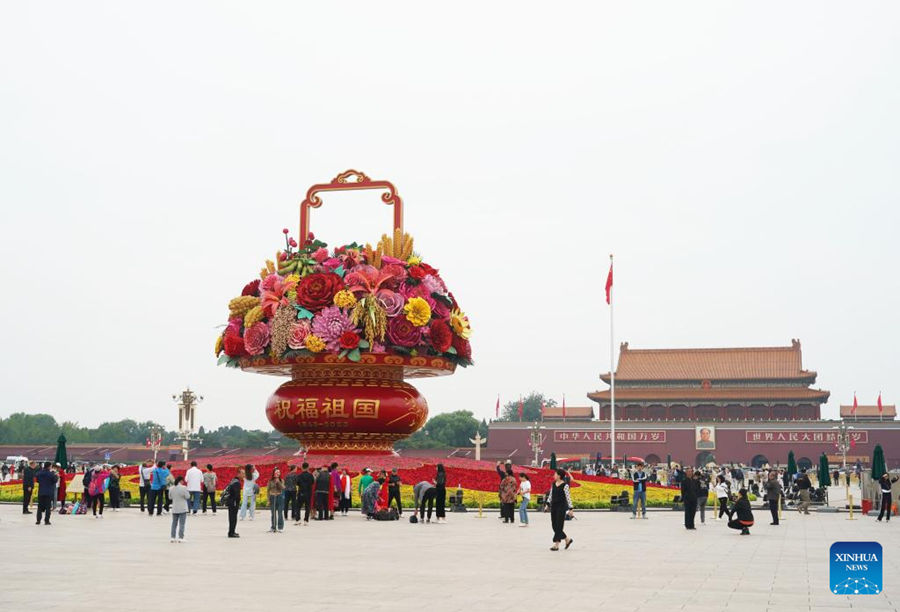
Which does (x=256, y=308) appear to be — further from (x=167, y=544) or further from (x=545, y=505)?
(x=167, y=544)

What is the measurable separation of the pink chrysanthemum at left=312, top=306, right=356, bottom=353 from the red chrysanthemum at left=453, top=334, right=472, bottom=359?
10.5 ft

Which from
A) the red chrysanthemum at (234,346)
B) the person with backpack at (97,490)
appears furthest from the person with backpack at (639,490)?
the person with backpack at (97,490)

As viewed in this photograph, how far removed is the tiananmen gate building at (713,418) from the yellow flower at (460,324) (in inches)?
1950

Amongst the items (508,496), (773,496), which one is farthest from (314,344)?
(773,496)

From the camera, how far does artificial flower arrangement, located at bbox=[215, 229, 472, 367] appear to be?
85.9 ft

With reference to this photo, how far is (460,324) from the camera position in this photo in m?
28.1

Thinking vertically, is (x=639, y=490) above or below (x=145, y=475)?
below

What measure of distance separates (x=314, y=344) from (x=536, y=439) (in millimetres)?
44201

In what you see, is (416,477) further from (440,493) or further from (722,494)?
(722,494)

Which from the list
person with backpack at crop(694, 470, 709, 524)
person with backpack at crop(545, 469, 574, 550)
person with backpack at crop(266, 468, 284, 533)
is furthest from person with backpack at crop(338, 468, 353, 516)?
person with backpack at crop(545, 469, 574, 550)

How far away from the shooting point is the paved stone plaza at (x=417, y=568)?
9.72 metres

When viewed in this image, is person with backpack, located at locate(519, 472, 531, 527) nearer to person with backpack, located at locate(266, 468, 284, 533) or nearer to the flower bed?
the flower bed

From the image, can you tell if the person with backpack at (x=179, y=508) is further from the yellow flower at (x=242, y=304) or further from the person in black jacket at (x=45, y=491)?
the yellow flower at (x=242, y=304)

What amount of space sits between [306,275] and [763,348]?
192 feet
